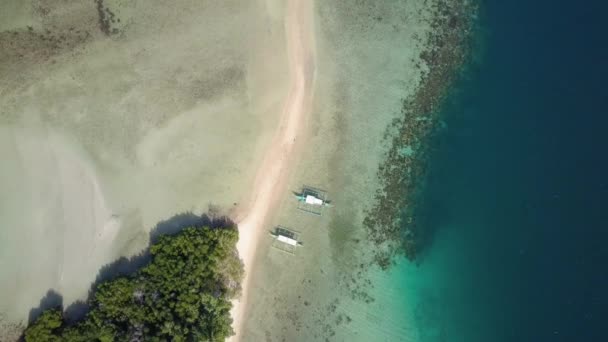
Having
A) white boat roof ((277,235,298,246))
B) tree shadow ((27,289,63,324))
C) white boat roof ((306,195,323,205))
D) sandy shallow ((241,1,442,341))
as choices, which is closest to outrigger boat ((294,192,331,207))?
white boat roof ((306,195,323,205))

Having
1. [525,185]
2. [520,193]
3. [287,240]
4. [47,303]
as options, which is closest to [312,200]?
[287,240]

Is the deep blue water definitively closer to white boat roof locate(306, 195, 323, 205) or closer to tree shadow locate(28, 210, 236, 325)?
white boat roof locate(306, 195, 323, 205)

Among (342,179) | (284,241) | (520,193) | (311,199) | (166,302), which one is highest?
(520,193)

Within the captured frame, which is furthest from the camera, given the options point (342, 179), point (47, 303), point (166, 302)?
point (342, 179)

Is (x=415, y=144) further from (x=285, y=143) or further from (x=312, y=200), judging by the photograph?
(x=285, y=143)

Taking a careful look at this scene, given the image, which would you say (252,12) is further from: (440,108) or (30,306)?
(30,306)

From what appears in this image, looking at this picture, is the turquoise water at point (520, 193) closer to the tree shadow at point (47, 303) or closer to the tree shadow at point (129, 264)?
the tree shadow at point (129, 264)

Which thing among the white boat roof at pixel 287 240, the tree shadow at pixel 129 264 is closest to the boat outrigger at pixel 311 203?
the white boat roof at pixel 287 240
